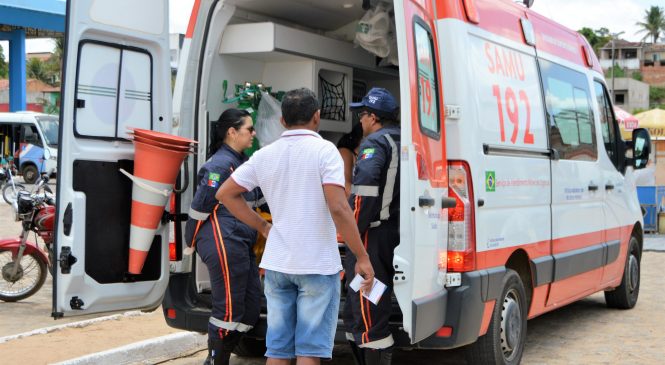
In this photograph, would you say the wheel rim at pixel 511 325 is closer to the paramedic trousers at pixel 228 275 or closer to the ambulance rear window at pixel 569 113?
the ambulance rear window at pixel 569 113

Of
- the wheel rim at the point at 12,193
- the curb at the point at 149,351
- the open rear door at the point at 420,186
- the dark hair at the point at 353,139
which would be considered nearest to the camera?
the open rear door at the point at 420,186

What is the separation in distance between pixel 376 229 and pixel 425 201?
15.0 inches

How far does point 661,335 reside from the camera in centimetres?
791

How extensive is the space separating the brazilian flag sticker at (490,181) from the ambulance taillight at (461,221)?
0.21 meters

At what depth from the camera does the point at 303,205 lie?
14.6 ft

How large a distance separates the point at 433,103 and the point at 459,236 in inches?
30.8

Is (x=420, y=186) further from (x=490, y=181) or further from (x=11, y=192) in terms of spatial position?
(x=11, y=192)

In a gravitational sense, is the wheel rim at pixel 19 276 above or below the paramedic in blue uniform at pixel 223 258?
below

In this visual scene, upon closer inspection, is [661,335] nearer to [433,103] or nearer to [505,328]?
[505,328]

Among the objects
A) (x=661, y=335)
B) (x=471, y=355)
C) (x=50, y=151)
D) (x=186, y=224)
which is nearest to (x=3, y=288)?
(x=186, y=224)

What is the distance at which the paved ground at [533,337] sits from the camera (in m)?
6.79

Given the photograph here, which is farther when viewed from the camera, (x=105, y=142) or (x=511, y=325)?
(x=511, y=325)

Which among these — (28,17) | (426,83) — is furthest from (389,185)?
(28,17)

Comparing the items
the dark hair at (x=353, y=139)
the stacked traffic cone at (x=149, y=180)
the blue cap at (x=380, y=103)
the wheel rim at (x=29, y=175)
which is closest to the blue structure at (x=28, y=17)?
the wheel rim at (x=29, y=175)
